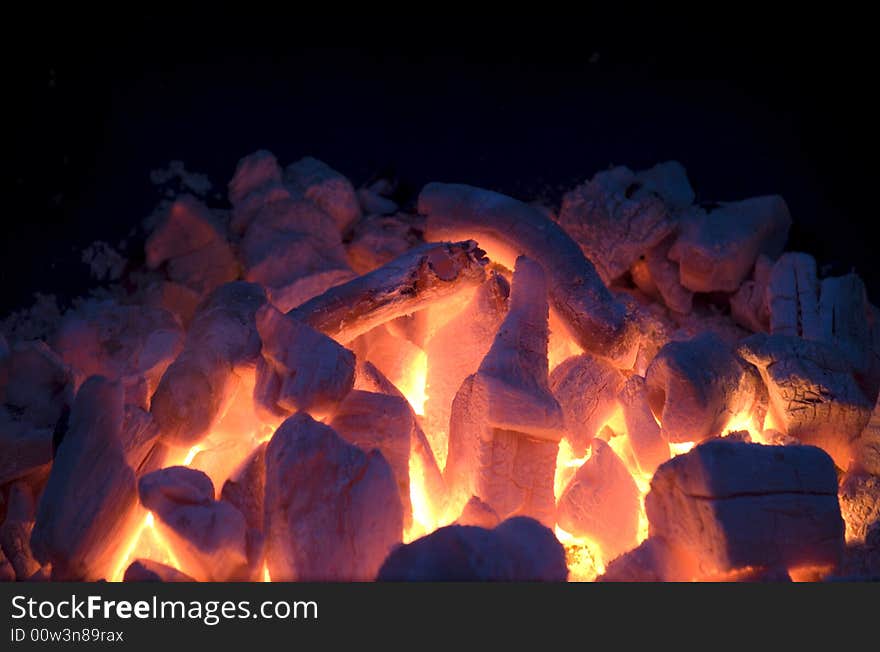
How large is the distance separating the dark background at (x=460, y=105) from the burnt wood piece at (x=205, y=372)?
43cm

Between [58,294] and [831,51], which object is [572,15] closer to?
[831,51]

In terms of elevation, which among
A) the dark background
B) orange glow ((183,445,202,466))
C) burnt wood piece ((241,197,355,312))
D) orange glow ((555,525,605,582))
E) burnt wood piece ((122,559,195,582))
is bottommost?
orange glow ((555,525,605,582))

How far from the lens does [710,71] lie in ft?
4.70

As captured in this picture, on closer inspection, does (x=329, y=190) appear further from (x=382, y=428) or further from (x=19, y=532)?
(x=19, y=532)

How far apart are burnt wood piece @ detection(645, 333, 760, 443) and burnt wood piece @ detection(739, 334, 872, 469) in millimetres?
45

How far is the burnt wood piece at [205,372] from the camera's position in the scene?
930 millimetres

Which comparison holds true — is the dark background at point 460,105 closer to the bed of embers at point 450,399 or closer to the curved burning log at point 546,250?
the bed of embers at point 450,399

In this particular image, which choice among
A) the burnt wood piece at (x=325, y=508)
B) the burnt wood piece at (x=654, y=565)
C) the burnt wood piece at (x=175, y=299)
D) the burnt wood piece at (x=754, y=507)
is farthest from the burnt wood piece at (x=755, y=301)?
the burnt wood piece at (x=175, y=299)

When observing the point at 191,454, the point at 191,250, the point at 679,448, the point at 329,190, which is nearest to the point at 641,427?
the point at 679,448

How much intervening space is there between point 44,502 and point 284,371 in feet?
1.03

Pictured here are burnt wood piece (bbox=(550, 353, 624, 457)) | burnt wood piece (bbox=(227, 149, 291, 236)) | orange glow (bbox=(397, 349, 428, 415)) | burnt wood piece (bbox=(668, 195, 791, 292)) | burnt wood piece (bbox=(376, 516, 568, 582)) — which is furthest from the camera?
burnt wood piece (bbox=(227, 149, 291, 236))

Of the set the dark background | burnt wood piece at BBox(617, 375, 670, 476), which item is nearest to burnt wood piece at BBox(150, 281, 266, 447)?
the dark background

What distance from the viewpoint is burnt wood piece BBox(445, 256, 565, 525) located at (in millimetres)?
879

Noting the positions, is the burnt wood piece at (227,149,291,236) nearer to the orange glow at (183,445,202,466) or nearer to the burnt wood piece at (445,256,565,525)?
the orange glow at (183,445,202,466)
